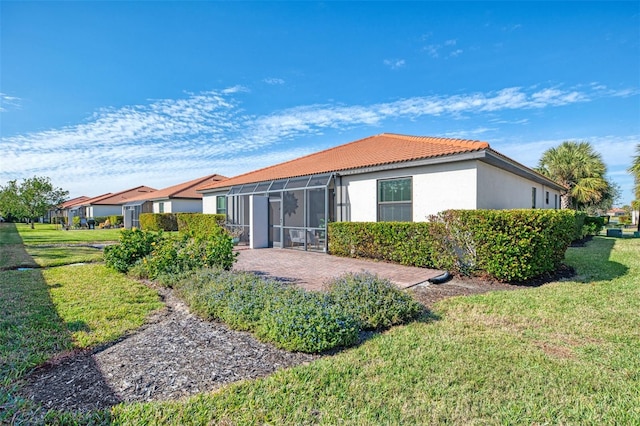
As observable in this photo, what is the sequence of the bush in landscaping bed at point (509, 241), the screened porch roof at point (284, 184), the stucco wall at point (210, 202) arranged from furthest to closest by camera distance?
the stucco wall at point (210, 202) → the screened porch roof at point (284, 184) → the bush in landscaping bed at point (509, 241)

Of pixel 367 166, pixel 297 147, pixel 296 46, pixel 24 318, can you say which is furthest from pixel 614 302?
pixel 297 147

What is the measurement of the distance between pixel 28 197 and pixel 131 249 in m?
41.8

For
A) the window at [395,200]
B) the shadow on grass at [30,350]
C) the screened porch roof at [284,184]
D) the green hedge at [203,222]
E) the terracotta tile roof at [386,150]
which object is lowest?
the shadow on grass at [30,350]

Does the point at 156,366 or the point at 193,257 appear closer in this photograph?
the point at 156,366

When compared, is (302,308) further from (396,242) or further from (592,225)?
(592,225)

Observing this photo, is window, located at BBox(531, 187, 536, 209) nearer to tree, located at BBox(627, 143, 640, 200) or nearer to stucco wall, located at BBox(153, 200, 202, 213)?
tree, located at BBox(627, 143, 640, 200)

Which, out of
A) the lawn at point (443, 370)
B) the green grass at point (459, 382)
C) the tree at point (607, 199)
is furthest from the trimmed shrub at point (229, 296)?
the tree at point (607, 199)

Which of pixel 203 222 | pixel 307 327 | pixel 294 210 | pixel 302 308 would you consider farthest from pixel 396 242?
pixel 203 222

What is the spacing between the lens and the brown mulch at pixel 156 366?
3.18 metres

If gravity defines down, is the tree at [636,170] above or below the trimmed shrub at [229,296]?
above

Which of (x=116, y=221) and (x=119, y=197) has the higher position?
(x=119, y=197)

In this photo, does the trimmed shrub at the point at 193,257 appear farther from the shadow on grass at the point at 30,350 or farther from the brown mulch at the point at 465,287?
the brown mulch at the point at 465,287

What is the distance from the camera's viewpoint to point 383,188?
12734mm

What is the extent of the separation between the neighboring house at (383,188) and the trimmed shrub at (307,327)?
7.41 metres
